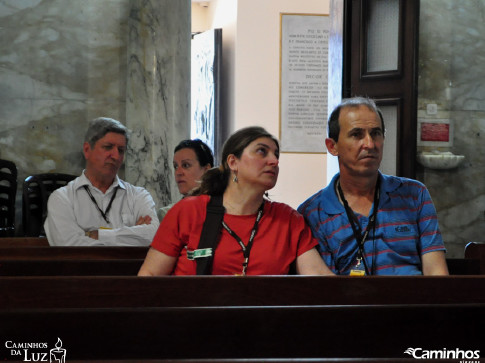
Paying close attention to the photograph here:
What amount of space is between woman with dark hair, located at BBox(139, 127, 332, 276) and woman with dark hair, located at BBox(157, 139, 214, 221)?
4.05ft

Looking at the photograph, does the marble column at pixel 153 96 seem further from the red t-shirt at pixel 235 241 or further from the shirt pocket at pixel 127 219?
the red t-shirt at pixel 235 241

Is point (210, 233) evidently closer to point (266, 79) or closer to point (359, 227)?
point (359, 227)

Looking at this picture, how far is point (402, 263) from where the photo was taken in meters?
3.31

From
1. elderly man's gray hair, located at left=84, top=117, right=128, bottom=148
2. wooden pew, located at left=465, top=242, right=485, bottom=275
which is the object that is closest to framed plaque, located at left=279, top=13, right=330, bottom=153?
elderly man's gray hair, located at left=84, top=117, right=128, bottom=148

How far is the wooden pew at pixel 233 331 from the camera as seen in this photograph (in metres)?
2.17

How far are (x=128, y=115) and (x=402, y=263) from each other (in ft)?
11.8

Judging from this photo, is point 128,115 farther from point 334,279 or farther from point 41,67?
point 334,279

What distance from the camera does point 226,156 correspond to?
3.44 m

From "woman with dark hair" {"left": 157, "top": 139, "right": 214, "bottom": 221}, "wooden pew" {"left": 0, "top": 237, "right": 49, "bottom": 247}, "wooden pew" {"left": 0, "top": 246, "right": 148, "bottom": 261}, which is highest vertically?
"woman with dark hair" {"left": 157, "top": 139, "right": 214, "bottom": 221}

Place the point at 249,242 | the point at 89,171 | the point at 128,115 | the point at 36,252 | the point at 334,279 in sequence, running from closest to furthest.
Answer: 1. the point at 334,279
2. the point at 249,242
3. the point at 36,252
4. the point at 89,171
5. the point at 128,115

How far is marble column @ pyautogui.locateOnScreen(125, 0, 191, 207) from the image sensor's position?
638 cm

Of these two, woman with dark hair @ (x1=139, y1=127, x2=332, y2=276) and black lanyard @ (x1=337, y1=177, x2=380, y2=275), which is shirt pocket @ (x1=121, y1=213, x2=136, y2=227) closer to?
woman with dark hair @ (x1=139, y1=127, x2=332, y2=276)

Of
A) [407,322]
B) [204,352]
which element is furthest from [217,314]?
[407,322]

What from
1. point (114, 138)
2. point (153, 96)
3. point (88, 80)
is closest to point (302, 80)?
point (153, 96)
